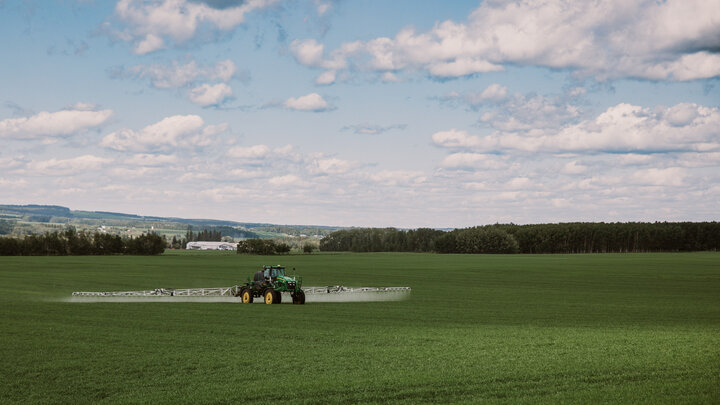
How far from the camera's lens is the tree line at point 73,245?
13162 centimetres

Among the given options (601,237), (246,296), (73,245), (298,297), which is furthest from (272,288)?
(601,237)

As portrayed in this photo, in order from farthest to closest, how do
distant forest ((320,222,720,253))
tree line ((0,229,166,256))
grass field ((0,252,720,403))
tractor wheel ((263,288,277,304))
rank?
distant forest ((320,222,720,253)) → tree line ((0,229,166,256)) → tractor wheel ((263,288,277,304)) → grass field ((0,252,720,403))

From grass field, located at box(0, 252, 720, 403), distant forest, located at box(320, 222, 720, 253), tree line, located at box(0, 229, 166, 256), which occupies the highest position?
distant forest, located at box(320, 222, 720, 253)

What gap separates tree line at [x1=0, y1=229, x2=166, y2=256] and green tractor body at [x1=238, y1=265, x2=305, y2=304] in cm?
10531

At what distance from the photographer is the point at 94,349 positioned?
885 inches

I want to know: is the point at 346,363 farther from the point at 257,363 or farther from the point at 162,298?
the point at 162,298

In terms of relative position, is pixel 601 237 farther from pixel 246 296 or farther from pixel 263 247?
pixel 246 296

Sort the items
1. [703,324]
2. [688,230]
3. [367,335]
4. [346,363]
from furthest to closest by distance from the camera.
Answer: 1. [688,230]
2. [703,324]
3. [367,335]
4. [346,363]

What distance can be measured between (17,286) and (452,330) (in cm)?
4424

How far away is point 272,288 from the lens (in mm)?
42188

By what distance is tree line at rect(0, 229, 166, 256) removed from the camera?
432 feet

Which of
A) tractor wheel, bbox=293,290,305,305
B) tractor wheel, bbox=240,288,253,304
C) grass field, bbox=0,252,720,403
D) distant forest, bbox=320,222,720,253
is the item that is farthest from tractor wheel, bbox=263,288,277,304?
distant forest, bbox=320,222,720,253

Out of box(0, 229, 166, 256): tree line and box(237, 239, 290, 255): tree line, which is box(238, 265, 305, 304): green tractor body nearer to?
box(0, 229, 166, 256): tree line

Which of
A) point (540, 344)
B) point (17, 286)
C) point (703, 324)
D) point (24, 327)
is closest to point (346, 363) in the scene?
point (540, 344)
